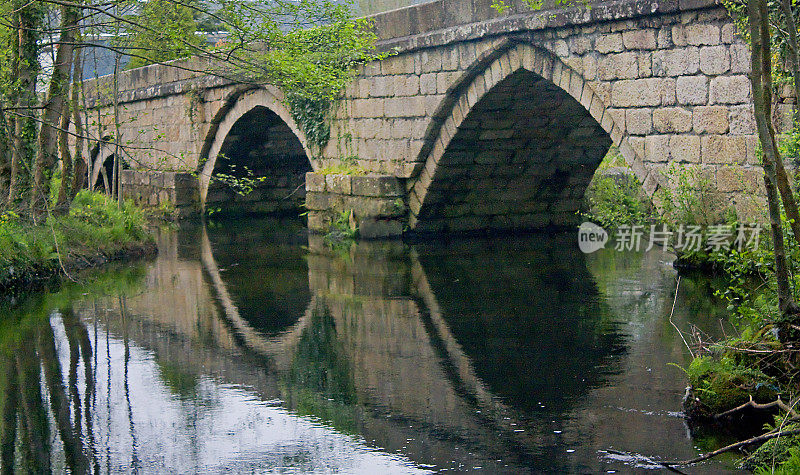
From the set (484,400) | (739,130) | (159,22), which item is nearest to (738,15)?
(739,130)

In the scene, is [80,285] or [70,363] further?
[80,285]

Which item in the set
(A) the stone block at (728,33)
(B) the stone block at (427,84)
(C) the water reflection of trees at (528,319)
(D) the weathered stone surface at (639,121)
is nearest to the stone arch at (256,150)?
(B) the stone block at (427,84)

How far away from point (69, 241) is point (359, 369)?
6.37 m

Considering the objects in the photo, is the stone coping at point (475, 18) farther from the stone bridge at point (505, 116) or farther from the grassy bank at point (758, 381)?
the grassy bank at point (758, 381)

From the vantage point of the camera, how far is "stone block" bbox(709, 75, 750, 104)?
26.3ft

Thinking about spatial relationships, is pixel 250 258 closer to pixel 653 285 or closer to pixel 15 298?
pixel 15 298

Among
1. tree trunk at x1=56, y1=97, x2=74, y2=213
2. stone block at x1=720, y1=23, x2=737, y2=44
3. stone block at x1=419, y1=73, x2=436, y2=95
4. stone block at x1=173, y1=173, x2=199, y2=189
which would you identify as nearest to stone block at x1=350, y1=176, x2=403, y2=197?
stone block at x1=419, y1=73, x2=436, y2=95

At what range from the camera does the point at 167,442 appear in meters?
4.75

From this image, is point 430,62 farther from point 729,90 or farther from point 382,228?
point 729,90

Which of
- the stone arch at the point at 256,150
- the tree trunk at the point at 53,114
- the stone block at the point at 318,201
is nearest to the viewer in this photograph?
the tree trunk at the point at 53,114

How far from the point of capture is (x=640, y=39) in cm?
890

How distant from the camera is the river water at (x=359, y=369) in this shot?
4.52 metres

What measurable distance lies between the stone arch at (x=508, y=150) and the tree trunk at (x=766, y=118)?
18.1 feet

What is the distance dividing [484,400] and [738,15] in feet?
13.6
